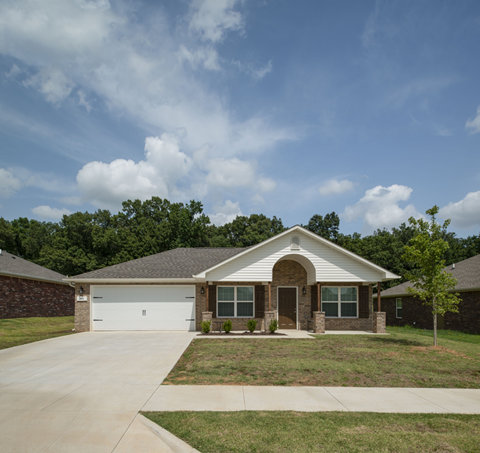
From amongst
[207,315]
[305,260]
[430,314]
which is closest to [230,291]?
[207,315]

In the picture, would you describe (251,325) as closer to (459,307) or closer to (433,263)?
(433,263)

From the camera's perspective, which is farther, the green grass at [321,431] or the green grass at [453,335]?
the green grass at [453,335]

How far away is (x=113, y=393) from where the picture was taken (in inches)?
269

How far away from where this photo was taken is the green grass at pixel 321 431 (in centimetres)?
454

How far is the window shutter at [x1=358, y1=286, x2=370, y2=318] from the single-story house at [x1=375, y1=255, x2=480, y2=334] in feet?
15.1

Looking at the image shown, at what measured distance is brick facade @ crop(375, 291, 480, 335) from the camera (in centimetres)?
1922

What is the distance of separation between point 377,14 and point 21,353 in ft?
59.1

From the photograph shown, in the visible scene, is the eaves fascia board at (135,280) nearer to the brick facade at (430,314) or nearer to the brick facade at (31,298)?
the brick facade at (31,298)

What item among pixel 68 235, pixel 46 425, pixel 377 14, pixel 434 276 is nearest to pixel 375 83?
pixel 377 14

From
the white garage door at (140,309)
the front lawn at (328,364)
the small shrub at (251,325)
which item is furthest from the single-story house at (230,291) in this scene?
the front lawn at (328,364)

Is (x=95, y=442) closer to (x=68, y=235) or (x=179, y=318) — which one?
(x=179, y=318)

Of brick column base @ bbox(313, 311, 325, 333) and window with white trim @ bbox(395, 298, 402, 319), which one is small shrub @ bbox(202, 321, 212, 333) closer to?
brick column base @ bbox(313, 311, 325, 333)

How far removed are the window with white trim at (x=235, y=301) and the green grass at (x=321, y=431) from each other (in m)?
12.4

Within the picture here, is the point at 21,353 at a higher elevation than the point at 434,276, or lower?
lower
